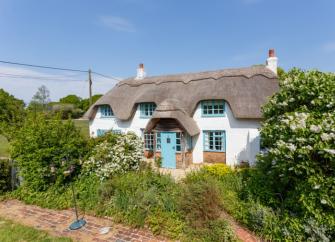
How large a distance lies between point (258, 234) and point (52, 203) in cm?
621

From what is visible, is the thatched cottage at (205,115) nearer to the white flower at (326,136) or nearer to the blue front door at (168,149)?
the blue front door at (168,149)

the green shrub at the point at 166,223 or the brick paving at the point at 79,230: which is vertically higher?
the green shrub at the point at 166,223

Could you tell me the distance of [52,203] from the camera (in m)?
6.69

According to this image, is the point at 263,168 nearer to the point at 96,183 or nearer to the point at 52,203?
the point at 96,183

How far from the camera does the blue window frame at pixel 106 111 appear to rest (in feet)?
52.9

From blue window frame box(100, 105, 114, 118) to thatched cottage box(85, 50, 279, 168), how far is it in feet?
3.42

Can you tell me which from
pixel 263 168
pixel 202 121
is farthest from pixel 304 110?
pixel 202 121

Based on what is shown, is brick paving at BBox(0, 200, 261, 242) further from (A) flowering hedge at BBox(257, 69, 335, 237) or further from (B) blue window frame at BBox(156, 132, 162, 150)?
(B) blue window frame at BBox(156, 132, 162, 150)

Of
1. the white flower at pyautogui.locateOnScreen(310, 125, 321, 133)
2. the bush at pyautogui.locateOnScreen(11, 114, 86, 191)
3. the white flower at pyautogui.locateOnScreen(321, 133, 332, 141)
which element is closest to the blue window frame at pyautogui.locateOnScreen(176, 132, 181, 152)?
the bush at pyautogui.locateOnScreen(11, 114, 86, 191)

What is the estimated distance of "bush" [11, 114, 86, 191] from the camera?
704cm

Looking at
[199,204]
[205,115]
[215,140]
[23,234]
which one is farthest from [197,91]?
[23,234]

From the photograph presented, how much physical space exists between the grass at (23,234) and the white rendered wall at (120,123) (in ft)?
27.3

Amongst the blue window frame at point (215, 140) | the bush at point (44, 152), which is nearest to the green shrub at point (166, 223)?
the bush at point (44, 152)

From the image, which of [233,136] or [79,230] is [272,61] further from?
[79,230]
